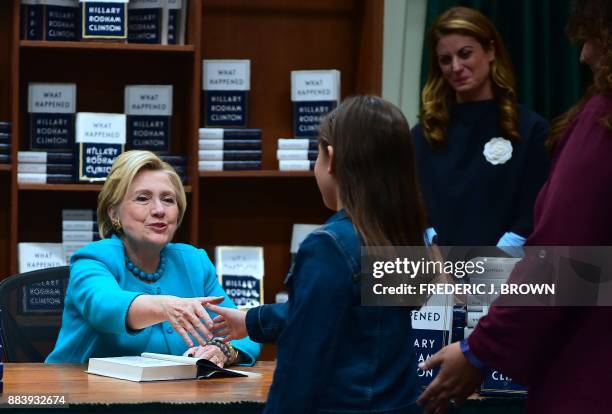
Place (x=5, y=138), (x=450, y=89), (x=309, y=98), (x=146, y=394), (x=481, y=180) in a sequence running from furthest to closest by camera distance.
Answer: (x=309, y=98) < (x=5, y=138) < (x=450, y=89) < (x=481, y=180) < (x=146, y=394)

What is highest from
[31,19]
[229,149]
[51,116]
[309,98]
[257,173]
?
[31,19]

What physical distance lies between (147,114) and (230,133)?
0.37 meters

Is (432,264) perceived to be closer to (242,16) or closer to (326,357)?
(326,357)

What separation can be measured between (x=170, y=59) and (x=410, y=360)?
289 cm

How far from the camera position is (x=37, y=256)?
4.06 m

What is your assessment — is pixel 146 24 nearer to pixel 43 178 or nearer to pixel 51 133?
pixel 51 133

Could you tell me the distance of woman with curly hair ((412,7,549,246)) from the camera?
3.28 metres

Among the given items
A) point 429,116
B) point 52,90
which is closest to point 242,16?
point 52,90

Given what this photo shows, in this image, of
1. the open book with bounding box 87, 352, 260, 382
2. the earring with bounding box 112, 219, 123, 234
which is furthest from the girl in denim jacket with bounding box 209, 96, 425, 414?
the earring with bounding box 112, 219, 123, 234

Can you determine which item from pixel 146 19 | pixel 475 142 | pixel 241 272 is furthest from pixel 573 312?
pixel 146 19

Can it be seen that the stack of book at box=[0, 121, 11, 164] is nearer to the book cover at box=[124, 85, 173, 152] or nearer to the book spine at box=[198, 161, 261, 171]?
the book cover at box=[124, 85, 173, 152]

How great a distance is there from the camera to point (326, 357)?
1634 millimetres

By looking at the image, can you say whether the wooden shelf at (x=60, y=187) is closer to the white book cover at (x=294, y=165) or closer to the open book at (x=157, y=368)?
the white book cover at (x=294, y=165)

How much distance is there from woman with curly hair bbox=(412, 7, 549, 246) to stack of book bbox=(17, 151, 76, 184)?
1.54m
